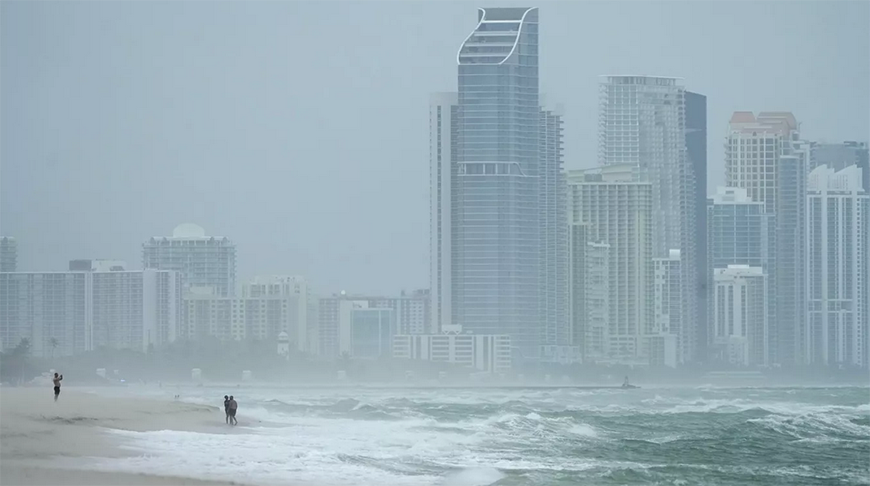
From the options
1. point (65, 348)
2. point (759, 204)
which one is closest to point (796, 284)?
point (759, 204)

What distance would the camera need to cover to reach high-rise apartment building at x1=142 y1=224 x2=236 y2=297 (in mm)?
166500

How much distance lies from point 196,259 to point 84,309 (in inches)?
723

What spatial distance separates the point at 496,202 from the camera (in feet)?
557

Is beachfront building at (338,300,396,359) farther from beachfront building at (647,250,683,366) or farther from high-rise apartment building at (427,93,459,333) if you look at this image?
beachfront building at (647,250,683,366)

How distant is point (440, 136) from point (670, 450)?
132 metres

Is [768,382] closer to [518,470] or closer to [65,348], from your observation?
[65,348]

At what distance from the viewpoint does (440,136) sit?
171250 millimetres

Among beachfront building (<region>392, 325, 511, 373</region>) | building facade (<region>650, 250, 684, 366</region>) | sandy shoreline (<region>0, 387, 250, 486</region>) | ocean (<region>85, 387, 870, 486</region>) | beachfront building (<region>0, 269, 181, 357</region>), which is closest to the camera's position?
sandy shoreline (<region>0, 387, 250, 486</region>)

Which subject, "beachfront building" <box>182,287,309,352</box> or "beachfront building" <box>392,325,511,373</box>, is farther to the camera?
"beachfront building" <box>182,287,309,352</box>

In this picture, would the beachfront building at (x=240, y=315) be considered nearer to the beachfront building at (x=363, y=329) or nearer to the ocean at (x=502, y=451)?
the beachfront building at (x=363, y=329)

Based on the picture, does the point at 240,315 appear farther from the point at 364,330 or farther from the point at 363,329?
the point at 364,330

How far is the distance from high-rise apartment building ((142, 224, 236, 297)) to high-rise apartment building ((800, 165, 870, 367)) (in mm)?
70557

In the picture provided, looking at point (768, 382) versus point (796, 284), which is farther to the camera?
point (796, 284)

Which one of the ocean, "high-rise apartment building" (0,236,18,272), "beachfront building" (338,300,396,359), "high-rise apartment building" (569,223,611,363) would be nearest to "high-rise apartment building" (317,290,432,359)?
"beachfront building" (338,300,396,359)
